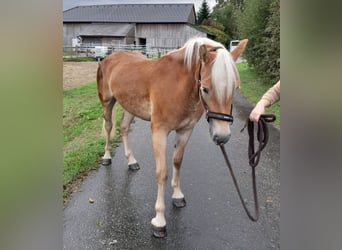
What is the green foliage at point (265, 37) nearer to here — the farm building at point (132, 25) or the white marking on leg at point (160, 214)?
the white marking on leg at point (160, 214)

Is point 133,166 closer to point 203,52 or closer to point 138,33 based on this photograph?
point 203,52

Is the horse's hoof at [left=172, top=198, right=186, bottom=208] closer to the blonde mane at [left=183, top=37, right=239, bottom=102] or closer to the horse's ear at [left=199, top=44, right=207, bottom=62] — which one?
the blonde mane at [left=183, top=37, right=239, bottom=102]

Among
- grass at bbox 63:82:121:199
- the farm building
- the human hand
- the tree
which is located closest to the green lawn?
grass at bbox 63:82:121:199

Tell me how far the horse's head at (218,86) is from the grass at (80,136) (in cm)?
195

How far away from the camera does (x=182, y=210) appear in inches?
125

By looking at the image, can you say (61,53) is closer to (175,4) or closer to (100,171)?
(100,171)

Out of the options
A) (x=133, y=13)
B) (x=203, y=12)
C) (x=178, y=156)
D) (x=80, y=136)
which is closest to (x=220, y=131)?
(x=178, y=156)

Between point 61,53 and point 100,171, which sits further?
point 100,171

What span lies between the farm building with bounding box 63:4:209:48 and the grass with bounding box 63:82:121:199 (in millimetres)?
30617

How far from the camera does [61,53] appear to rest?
80cm

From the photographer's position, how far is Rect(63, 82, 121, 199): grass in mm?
4020
